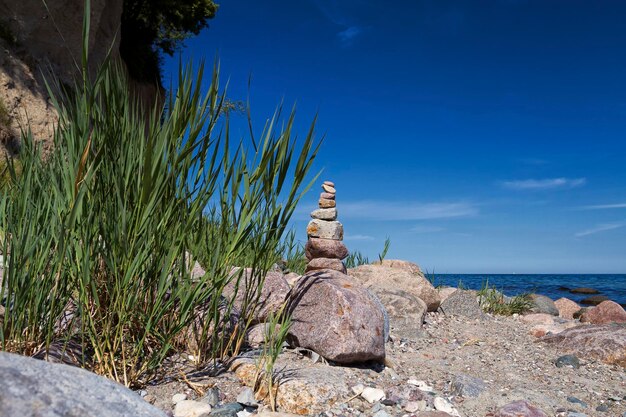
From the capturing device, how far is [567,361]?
5121mm

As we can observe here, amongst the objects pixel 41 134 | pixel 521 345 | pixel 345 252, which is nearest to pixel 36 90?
pixel 41 134

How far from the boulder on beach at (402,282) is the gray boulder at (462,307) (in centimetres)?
31

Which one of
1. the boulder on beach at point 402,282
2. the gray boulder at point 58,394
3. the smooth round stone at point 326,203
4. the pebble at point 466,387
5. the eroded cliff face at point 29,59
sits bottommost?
the pebble at point 466,387

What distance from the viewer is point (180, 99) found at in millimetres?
2885

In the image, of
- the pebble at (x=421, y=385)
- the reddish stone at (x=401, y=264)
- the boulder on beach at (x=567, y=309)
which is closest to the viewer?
the pebble at (x=421, y=385)

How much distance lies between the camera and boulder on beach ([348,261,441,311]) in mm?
6879

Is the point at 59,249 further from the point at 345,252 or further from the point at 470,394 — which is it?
the point at 345,252

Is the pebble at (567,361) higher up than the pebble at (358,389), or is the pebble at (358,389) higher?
the pebble at (358,389)

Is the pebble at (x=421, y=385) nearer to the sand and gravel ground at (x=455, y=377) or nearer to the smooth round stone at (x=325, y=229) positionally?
the sand and gravel ground at (x=455, y=377)

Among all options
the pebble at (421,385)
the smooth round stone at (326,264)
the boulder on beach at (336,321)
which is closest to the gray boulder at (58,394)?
the boulder on beach at (336,321)

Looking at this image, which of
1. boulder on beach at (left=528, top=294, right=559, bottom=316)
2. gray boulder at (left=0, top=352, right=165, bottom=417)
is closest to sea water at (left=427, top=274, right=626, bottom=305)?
boulder on beach at (left=528, top=294, right=559, bottom=316)

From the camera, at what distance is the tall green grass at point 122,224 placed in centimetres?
261

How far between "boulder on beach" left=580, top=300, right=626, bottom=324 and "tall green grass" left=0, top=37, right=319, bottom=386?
8942 mm

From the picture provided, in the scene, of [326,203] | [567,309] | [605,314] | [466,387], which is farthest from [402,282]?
[567,309]
